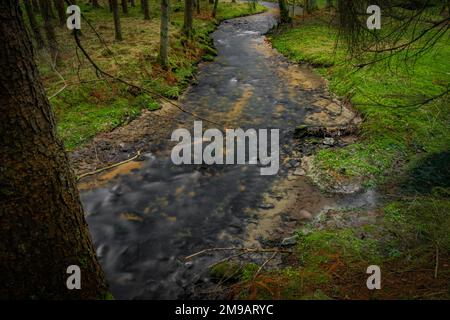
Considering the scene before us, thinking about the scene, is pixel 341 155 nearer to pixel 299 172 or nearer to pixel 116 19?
pixel 299 172

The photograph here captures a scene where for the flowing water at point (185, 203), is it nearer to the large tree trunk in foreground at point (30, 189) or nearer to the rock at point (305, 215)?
the rock at point (305, 215)

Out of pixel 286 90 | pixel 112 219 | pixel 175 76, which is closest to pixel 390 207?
pixel 112 219

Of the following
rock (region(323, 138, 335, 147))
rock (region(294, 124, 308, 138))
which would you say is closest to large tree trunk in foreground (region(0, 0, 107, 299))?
rock (region(323, 138, 335, 147))

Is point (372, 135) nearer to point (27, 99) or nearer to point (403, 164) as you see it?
point (403, 164)

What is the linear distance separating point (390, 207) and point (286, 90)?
9.04m

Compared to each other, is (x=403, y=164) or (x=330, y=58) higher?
(x=330, y=58)

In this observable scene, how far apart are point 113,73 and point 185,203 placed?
761 centimetres

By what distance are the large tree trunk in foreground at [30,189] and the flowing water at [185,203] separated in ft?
8.30

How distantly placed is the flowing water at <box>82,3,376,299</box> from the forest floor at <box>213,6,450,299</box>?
95 centimetres

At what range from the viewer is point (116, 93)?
487 inches

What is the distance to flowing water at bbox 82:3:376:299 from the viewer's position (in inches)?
237

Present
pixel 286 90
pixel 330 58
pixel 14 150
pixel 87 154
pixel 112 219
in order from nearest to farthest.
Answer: pixel 14 150 < pixel 112 219 < pixel 87 154 < pixel 286 90 < pixel 330 58

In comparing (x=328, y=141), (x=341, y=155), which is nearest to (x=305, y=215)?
(x=341, y=155)
